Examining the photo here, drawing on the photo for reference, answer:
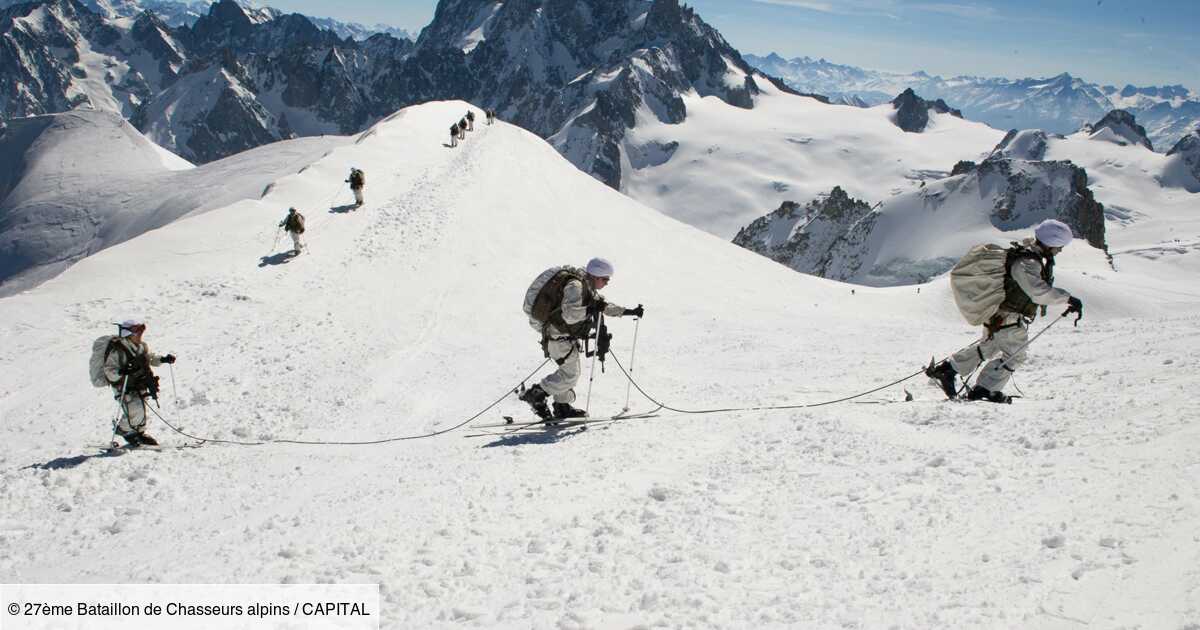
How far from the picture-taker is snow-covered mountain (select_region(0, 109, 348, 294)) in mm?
64188

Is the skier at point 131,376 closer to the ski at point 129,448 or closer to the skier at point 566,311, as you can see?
the ski at point 129,448

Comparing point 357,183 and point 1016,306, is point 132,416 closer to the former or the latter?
point 1016,306

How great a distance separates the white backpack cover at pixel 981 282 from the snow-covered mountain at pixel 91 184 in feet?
161

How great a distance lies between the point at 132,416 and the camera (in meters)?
11.9

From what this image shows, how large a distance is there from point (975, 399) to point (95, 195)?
97178 millimetres

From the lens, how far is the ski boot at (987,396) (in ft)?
35.6

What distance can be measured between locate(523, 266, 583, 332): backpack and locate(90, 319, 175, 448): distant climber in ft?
18.9

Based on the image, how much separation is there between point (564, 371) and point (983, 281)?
6760mm

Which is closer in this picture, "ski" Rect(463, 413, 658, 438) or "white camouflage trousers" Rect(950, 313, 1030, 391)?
"white camouflage trousers" Rect(950, 313, 1030, 391)

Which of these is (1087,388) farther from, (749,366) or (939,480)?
(749,366)

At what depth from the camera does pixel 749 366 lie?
54.1ft

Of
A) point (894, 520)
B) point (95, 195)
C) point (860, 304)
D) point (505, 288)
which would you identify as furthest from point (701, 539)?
point (95, 195)

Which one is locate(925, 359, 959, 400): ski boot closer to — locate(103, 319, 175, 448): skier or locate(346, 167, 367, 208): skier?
locate(103, 319, 175, 448): skier

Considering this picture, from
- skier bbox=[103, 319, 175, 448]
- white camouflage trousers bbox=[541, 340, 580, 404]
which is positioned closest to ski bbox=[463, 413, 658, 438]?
white camouflage trousers bbox=[541, 340, 580, 404]
